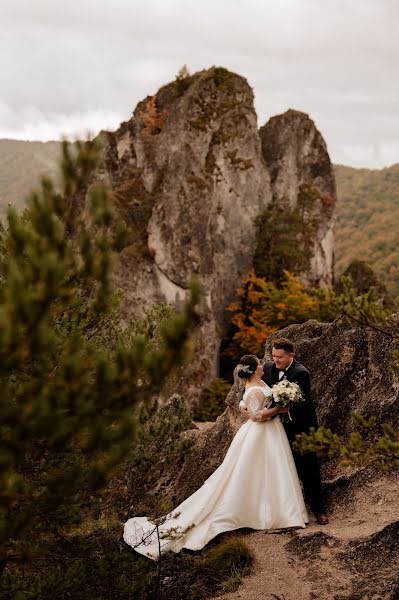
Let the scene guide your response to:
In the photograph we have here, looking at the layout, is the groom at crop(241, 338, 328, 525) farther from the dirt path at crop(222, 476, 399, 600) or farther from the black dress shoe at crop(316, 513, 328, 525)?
the dirt path at crop(222, 476, 399, 600)

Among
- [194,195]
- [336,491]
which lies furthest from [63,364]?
[194,195]

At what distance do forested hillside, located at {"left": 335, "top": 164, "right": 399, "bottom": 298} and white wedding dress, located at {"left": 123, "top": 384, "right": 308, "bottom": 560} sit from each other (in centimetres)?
3852

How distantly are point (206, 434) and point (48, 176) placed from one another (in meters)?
6.64

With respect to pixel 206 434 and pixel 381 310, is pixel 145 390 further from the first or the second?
pixel 206 434

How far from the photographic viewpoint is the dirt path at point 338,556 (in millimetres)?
5410

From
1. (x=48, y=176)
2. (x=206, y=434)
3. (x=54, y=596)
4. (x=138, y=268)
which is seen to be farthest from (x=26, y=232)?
(x=138, y=268)

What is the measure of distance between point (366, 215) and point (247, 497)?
181ft

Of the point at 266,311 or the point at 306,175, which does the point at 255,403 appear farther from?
the point at 306,175

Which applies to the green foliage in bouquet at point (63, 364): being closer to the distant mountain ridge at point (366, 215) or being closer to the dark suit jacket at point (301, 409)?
the dark suit jacket at point (301, 409)

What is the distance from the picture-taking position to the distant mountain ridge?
46531mm

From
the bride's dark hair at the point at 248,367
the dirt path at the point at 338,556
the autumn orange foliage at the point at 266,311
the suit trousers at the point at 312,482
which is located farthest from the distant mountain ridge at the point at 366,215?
the dirt path at the point at 338,556

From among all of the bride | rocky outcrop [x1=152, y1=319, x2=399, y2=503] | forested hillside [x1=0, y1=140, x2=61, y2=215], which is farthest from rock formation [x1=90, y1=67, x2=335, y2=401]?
forested hillside [x1=0, y1=140, x2=61, y2=215]

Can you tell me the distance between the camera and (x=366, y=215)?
5775 cm

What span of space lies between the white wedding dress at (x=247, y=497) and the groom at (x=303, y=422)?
0.14 metres
